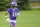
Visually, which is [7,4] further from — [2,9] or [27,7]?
[27,7]

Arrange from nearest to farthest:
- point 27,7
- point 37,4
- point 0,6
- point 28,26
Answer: point 28,26 < point 0,6 < point 27,7 < point 37,4

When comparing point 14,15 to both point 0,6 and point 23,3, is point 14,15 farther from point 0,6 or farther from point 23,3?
point 23,3

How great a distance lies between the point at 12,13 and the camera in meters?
6.27

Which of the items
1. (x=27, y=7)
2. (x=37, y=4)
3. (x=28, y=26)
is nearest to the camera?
(x=28, y=26)

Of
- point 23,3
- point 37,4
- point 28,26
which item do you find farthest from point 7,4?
point 28,26

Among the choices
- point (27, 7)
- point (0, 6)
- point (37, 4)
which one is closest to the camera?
point (0, 6)

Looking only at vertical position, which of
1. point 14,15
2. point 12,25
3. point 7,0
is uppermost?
point 7,0

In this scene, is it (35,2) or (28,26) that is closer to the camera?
(28,26)

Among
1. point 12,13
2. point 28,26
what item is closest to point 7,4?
point 28,26

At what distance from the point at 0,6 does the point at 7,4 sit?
155 centimetres

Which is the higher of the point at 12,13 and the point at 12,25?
the point at 12,13

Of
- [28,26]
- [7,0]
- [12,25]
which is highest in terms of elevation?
[7,0]

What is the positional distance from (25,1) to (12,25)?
2441 centimetres

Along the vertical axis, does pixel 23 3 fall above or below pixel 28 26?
above
